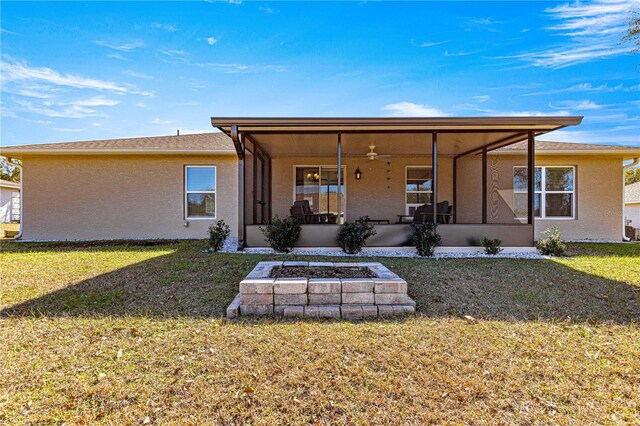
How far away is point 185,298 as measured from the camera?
3654 millimetres

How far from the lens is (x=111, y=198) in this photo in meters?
9.39

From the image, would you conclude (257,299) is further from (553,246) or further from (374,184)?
(374,184)

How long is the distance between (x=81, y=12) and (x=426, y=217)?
1011cm

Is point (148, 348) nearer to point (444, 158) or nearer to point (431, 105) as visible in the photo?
point (444, 158)

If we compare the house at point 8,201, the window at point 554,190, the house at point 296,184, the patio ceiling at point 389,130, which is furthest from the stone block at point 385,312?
the house at point 8,201

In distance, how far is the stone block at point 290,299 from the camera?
10.5 ft

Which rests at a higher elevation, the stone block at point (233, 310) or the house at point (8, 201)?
the house at point (8, 201)

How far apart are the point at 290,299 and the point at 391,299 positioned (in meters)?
1.06

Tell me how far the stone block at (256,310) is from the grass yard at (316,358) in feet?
0.60

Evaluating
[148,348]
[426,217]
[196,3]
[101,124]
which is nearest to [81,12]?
[196,3]

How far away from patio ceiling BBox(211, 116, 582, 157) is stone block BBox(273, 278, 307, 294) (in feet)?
13.2

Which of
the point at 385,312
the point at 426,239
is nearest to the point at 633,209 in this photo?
the point at 426,239

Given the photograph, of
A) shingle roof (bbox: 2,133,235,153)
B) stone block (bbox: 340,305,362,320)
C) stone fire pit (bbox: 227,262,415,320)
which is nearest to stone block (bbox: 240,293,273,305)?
stone fire pit (bbox: 227,262,415,320)

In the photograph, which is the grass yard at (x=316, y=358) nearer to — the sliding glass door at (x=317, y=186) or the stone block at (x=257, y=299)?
the stone block at (x=257, y=299)
